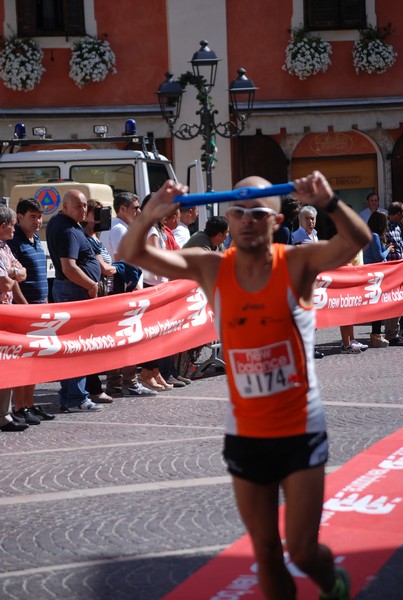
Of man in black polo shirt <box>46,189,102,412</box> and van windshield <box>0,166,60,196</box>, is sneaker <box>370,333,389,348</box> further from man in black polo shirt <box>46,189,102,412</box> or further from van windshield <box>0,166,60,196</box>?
man in black polo shirt <box>46,189,102,412</box>

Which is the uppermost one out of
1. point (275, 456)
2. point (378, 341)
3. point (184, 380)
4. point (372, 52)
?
point (372, 52)

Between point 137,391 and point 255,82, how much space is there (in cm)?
1540

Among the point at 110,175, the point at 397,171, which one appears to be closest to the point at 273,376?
the point at 110,175

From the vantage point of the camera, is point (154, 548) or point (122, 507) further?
point (122, 507)

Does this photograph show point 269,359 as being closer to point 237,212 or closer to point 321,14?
point 237,212

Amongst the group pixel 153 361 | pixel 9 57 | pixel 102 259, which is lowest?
pixel 153 361

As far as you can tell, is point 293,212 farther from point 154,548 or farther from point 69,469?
point 154,548

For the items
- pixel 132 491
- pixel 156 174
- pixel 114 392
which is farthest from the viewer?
pixel 156 174

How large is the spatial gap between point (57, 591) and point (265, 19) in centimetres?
2186

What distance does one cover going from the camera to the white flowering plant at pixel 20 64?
2427 cm

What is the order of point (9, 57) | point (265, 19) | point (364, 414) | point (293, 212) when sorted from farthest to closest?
point (265, 19)
point (9, 57)
point (293, 212)
point (364, 414)

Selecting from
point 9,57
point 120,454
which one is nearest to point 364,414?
point 120,454

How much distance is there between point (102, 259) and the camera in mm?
11492

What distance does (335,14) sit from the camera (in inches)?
1039
